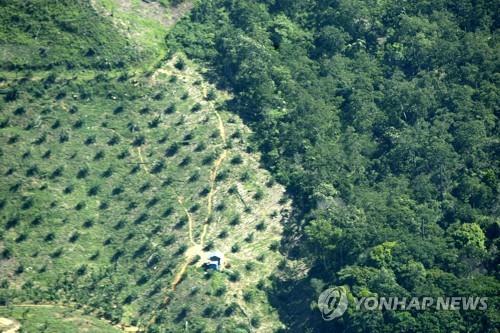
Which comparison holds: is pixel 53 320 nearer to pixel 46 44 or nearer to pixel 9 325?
pixel 9 325

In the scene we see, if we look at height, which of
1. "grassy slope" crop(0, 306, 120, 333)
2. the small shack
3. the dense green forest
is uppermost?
the dense green forest

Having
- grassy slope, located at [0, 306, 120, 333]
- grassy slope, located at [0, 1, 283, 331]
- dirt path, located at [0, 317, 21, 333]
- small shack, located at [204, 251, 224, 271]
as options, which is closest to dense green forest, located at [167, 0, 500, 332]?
grassy slope, located at [0, 1, 283, 331]

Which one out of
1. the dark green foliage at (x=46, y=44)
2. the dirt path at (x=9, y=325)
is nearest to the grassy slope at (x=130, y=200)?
the dark green foliage at (x=46, y=44)

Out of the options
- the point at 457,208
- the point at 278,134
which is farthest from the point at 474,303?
the point at 278,134

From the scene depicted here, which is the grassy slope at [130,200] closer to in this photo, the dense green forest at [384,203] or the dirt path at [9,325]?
the dense green forest at [384,203]

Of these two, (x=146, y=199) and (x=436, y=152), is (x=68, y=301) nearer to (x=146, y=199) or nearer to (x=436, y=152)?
(x=146, y=199)

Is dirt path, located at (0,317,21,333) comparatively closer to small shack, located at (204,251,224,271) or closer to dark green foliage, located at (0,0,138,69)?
small shack, located at (204,251,224,271)
